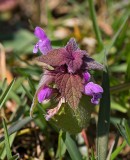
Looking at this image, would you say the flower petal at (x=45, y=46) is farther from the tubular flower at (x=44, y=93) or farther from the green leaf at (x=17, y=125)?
the green leaf at (x=17, y=125)

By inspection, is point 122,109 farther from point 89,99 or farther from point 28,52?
point 28,52

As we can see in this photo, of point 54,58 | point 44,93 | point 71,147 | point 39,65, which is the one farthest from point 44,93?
point 39,65

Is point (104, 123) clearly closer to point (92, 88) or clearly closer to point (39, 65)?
point (92, 88)

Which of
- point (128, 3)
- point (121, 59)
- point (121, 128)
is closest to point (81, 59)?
point (121, 128)

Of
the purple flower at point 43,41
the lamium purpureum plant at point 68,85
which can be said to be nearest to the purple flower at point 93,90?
the lamium purpureum plant at point 68,85

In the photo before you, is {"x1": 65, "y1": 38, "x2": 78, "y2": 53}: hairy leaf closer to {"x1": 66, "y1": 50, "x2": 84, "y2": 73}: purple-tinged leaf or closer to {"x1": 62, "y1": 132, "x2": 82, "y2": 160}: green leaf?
{"x1": 66, "y1": 50, "x2": 84, "y2": 73}: purple-tinged leaf

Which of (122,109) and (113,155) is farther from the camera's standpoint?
(122,109)

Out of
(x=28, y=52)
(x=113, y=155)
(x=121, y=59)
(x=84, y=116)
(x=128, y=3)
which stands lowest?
(x=113, y=155)
